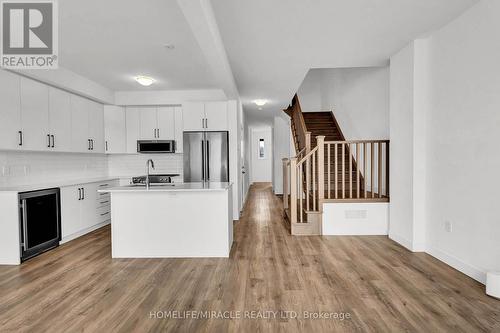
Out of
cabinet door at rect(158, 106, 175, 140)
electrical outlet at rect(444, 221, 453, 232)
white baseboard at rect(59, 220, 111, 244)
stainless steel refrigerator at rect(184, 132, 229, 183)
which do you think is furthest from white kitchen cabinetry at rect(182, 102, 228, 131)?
electrical outlet at rect(444, 221, 453, 232)

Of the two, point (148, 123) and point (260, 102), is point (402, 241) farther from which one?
point (148, 123)

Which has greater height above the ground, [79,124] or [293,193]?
[79,124]

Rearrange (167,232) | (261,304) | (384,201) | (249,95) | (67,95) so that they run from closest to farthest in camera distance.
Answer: (261,304)
(167,232)
(384,201)
(67,95)
(249,95)

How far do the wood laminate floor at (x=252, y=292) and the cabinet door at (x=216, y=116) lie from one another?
8.48 feet

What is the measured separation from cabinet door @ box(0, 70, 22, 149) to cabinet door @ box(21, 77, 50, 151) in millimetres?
77

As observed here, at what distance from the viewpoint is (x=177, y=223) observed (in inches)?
136

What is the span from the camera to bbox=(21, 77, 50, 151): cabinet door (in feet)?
12.4

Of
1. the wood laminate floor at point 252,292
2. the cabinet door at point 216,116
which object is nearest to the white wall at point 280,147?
the cabinet door at point 216,116

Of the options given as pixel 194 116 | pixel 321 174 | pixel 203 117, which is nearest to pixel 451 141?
pixel 321 174

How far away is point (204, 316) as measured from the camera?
2115 mm

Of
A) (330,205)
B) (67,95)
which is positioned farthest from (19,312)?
(330,205)

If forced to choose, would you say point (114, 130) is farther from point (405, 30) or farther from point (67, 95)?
point (405, 30)

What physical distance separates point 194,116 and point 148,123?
3.57 ft

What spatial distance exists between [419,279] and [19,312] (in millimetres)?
3539
